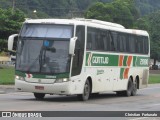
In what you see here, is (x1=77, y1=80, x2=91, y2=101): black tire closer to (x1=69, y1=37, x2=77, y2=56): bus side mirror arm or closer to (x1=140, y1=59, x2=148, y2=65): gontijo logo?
(x1=69, y1=37, x2=77, y2=56): bus side mirror arm

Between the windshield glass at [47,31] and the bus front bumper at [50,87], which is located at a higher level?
the windshield glass at [47,31]

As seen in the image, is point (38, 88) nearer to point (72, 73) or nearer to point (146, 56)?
point (72, 73)

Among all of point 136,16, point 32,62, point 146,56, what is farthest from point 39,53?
point 136,16

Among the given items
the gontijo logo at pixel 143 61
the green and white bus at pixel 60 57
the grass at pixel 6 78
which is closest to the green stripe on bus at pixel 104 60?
the green and white bus at pixel 60 57

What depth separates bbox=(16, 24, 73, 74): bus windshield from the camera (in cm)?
2106

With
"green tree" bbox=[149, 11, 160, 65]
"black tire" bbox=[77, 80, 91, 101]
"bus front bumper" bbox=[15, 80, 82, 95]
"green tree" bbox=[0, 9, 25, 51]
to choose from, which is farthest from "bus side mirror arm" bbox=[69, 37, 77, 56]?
"green tree" bbox=[149, 11, 160, 65]

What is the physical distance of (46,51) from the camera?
21156 mm

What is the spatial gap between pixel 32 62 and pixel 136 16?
8477 centimetres

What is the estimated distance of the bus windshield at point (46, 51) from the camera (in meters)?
21.1

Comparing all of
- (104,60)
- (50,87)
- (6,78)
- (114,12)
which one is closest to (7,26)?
(6,78)

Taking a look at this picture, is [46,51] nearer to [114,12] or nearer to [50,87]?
[50,87]

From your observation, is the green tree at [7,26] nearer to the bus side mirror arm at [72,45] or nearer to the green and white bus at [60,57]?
the green and white bus at [60,57]

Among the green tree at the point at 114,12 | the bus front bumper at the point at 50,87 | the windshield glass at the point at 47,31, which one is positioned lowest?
the bus front bumper at the point at 50,87

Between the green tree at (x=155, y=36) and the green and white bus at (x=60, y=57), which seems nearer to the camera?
the green and white bus at (x=60, y=57)
